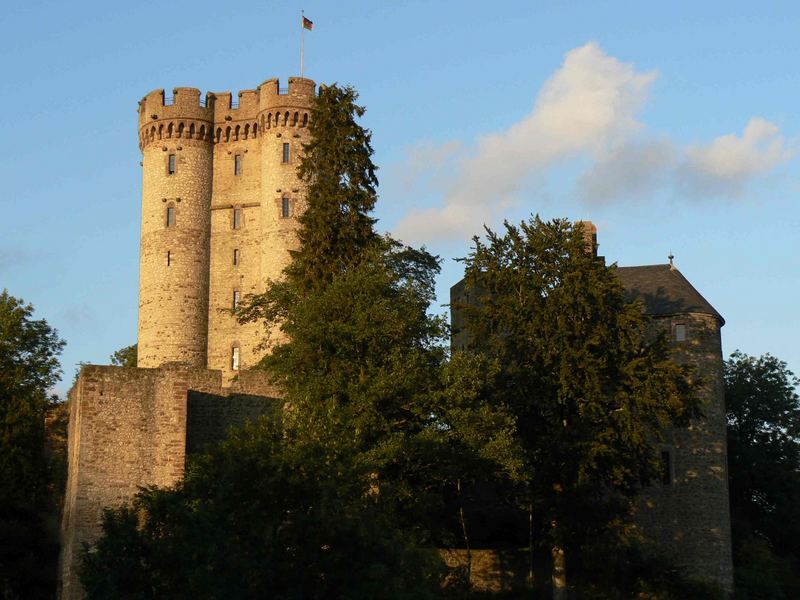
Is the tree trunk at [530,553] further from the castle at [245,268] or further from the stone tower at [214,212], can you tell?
the stone tower at [214,212]

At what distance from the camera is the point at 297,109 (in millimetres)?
67938

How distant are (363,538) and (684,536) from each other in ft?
79.1

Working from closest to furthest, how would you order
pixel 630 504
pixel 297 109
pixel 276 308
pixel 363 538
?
1. pixel 363 538
2. pixel 630 504
3. pixel 276 308
4. pixel 297 109

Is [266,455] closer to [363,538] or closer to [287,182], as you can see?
[363,538]

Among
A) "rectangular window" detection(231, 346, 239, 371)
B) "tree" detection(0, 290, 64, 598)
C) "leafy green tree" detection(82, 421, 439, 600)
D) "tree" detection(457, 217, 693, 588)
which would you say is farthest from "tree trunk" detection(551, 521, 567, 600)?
"rectangular window" detection(231, 346, 239, 371)

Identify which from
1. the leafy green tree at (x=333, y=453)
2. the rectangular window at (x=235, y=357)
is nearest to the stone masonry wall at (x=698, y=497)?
the leafy green tree at (x=333, y=453)

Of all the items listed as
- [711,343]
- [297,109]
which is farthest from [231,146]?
[711,343]

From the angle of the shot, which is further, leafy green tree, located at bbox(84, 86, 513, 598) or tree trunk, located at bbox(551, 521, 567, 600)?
tree trunk, located at bbox(551, 521, 567, 600)

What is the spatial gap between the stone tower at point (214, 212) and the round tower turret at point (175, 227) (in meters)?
0.05

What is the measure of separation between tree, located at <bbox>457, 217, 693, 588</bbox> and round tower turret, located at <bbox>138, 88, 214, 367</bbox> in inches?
864

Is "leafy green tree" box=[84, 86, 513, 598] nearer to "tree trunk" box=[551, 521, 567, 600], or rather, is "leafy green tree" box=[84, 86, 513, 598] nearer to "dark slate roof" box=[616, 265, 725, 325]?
"tree trunk" box=[551, 521, 567, 600]

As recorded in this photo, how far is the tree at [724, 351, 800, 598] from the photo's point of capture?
58.0m

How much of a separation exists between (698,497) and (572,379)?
984cm

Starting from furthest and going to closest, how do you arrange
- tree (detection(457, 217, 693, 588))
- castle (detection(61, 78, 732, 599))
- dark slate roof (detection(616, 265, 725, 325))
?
dark slate roof (detection(616, 265, 725, 325)) < castle (detection(61, 78, 732, 599)) < tree (detection(457, 217, 693, 588))
